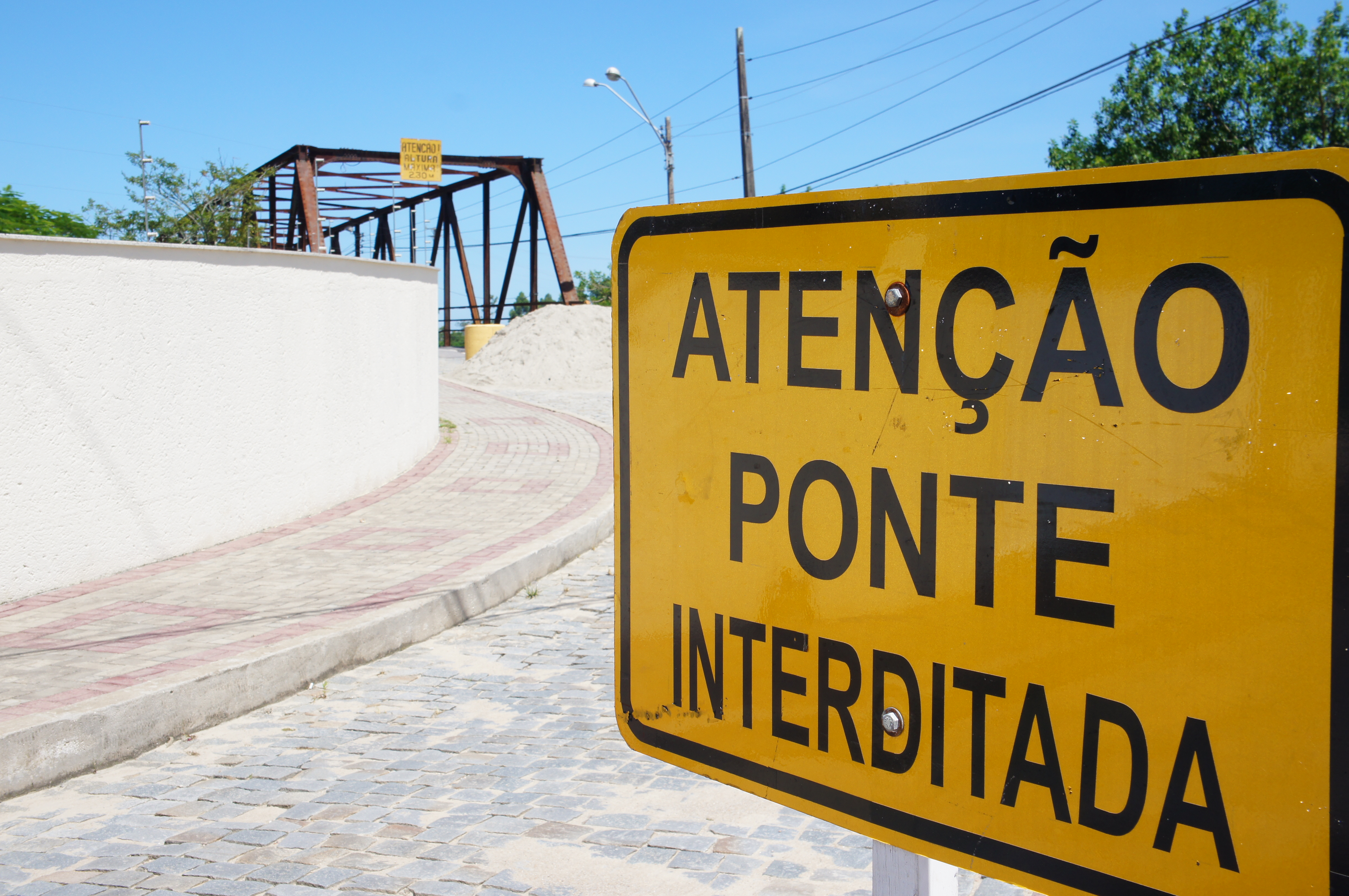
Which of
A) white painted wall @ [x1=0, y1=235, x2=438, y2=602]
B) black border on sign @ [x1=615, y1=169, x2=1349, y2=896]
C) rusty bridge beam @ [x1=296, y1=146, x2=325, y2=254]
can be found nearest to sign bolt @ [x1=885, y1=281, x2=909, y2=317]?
black border on sign @ [x1=615, y1=169, x2=1349, y2=896]

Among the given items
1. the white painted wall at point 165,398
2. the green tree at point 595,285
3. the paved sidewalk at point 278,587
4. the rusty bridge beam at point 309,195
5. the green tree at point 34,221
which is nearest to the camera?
the paved sidewalk at point 278,587

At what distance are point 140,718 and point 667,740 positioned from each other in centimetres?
359

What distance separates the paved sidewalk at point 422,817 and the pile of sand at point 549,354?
1745 cm

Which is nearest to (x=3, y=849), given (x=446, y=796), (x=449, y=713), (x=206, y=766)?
(x=206, y=766)

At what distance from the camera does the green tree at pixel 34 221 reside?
16453mm

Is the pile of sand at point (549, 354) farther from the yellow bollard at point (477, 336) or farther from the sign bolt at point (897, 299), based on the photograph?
the sign bolt at point (897, 299)

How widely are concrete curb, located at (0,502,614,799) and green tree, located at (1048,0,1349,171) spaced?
32714 mm

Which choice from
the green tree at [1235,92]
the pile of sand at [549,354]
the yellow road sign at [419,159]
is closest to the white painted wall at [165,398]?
the pile of sand at [549,354]

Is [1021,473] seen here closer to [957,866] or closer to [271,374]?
[957,866]

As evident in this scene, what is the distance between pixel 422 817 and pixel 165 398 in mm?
4710

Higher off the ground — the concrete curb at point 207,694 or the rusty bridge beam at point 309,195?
the rusty bridge beam at point 309,195

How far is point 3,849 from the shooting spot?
328cm

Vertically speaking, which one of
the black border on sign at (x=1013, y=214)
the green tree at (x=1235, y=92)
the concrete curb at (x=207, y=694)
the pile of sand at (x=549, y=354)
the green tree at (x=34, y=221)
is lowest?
the concrete curb at (x=207, y=694)

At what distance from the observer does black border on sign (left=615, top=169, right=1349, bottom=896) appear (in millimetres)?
865
